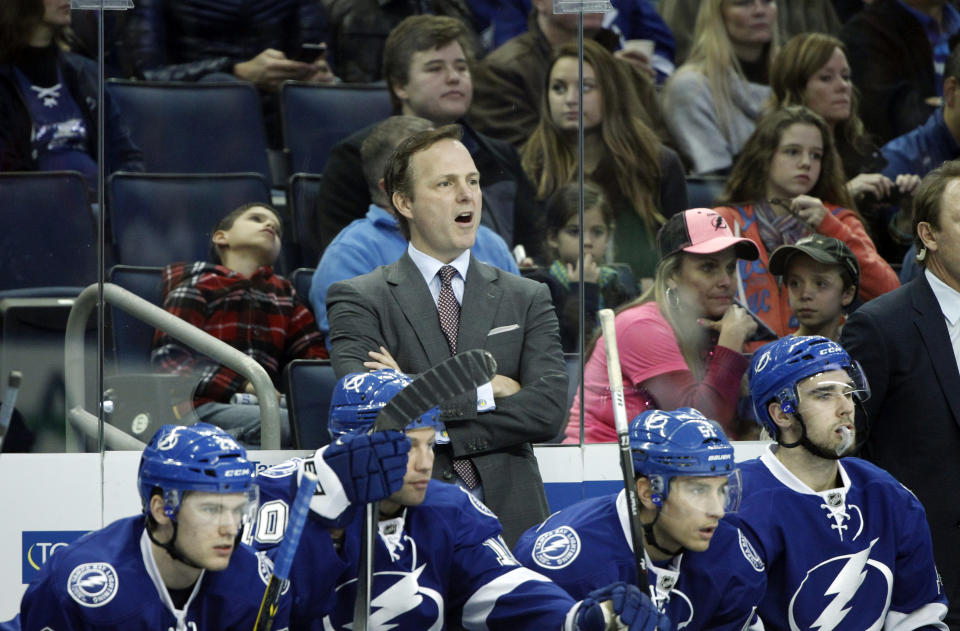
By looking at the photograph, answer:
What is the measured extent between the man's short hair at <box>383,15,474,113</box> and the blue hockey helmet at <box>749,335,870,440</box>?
1306 mm

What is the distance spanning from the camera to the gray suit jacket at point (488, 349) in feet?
12.7

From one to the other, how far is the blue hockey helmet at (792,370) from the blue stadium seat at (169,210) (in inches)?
59.1

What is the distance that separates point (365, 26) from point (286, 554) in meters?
2.03

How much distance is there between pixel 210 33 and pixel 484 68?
795 millimetres

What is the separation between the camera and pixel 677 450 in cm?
337

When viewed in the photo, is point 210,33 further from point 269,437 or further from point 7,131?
point 269,437

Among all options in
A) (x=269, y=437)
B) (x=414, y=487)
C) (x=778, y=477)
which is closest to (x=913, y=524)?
(x=778, y=477)

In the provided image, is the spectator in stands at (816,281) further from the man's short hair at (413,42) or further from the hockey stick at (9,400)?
the hockey stick at (9,400)

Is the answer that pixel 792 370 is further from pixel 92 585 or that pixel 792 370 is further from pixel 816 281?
pixel 92 585

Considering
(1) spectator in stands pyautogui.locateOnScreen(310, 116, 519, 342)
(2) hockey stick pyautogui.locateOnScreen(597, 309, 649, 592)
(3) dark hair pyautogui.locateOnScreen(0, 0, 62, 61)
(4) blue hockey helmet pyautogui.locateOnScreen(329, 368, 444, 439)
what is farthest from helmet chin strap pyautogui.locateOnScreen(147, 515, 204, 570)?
(3) dark hair pyautogui.locateOnScreen(0, 0, 62, 61)

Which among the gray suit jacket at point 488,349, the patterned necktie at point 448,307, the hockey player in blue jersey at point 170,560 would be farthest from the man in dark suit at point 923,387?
the hockey player in blue jersey at point 170,560

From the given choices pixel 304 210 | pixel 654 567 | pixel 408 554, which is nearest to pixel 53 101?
pixel 304 210

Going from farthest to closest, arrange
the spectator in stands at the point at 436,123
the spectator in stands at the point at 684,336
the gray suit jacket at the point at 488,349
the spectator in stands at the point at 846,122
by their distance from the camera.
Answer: the spectator in stands at the point at 846,122
the spectator in stands at the point at 436,123
the spectator in stands at the point at 684,336
the gray suit jacket at the point at 488,349

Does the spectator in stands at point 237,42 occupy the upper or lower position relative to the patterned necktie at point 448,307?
upper
